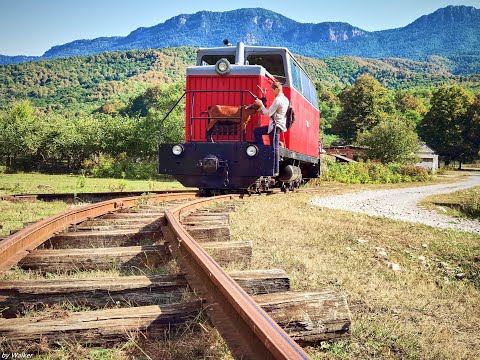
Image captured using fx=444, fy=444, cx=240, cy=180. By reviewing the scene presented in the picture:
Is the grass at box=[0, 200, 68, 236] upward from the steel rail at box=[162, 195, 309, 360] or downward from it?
downward

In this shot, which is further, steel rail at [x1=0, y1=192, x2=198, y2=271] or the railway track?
steel rail at [x1=0, y1=192, x2=198, y2=271]

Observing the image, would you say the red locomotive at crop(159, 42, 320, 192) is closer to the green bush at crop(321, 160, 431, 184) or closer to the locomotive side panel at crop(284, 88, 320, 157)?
the locomotive side panel at crop(284, 88, 320, 157)

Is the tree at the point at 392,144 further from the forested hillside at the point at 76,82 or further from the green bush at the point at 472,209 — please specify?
the forested hillside at the point at 76,82

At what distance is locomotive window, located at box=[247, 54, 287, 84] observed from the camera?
398 inches

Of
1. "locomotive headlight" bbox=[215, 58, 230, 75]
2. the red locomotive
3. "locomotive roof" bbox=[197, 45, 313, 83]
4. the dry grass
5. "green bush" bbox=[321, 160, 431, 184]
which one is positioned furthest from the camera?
"green bush" bbox=[321, 160, 431, 184]

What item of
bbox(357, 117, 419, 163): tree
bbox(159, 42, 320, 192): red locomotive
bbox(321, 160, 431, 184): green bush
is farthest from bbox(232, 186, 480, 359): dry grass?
bbox(357, 117, 419, 163): tree

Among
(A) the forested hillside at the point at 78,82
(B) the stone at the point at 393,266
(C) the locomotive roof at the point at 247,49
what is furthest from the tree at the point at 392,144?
(A) the forested hillside at the point at 78,82

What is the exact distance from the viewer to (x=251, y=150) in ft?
28.0

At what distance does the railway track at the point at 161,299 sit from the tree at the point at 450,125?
79560 mm

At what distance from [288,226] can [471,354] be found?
14.1 feet

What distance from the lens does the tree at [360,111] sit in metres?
73.8

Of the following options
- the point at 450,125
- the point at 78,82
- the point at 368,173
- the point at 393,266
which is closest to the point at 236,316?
the point at 393,266

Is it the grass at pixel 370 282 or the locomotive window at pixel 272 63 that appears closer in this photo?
the grass at pixel 370 282

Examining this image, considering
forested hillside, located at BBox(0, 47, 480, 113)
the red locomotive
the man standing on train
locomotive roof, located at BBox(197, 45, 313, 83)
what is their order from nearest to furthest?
the man standing on train < the red locomotive < locomotive roof, located at BBox(197, 45, 313, 83) < forested hillside, located at BBox(0, 47, 480, 113)
